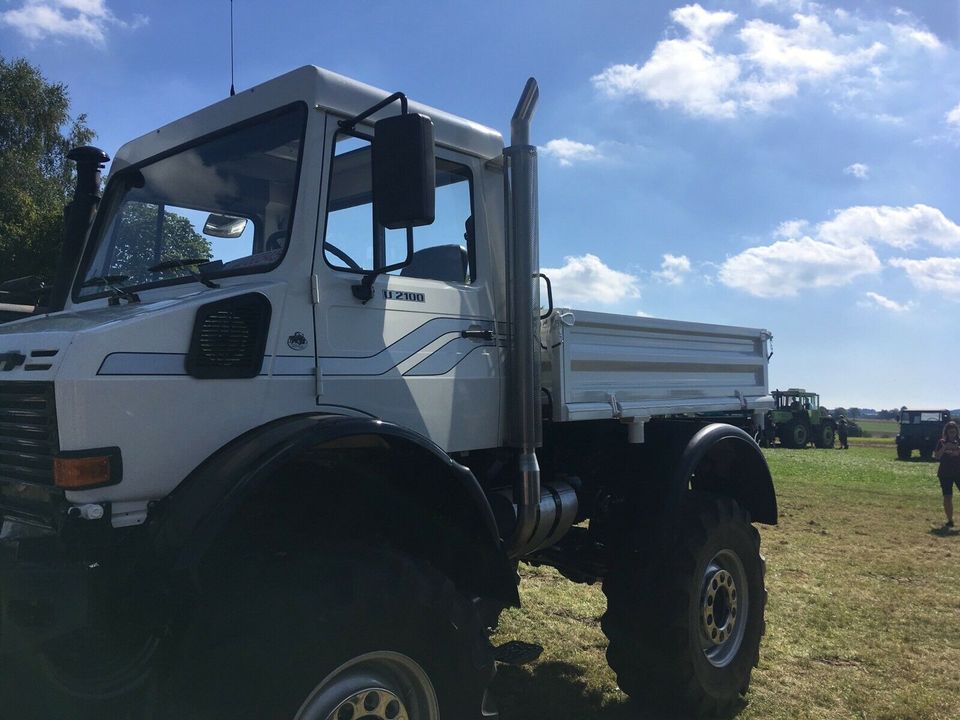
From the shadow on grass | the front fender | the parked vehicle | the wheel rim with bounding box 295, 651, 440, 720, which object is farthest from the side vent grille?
the parked vehicle

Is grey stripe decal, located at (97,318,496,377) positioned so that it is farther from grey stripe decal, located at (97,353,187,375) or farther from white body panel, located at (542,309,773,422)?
white body panel, located at (542,309,773,422)

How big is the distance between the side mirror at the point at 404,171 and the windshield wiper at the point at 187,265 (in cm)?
78

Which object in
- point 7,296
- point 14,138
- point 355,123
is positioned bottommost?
point 7,296

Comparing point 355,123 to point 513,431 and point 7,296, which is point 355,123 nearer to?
point 513,431

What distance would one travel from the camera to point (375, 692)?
2.45 meters

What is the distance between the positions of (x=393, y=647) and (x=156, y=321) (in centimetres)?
131

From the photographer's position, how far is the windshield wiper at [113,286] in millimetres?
3072

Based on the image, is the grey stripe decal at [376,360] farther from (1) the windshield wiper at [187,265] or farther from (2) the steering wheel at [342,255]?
(1) the windshield wiper at [187,265]

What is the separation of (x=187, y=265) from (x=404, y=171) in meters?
1.05

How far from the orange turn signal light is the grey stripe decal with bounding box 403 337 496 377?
1.24 meters

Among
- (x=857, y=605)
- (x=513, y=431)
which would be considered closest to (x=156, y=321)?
(x=513, y=431)

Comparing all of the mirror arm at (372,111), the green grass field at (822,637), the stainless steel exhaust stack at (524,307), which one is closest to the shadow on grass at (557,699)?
the green grass field at (822,637)

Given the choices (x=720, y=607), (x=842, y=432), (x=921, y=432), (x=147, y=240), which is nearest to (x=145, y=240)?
(x=147, y=240)

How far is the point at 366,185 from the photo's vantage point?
309 cm
